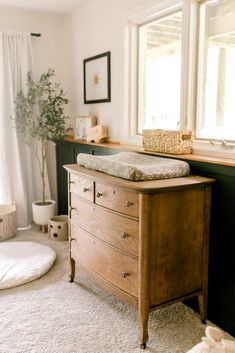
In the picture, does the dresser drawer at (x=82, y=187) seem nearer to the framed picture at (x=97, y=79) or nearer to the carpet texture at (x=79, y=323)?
the carpet texture at (x=79, y=323)

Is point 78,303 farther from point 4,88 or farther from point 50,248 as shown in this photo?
point 4,88

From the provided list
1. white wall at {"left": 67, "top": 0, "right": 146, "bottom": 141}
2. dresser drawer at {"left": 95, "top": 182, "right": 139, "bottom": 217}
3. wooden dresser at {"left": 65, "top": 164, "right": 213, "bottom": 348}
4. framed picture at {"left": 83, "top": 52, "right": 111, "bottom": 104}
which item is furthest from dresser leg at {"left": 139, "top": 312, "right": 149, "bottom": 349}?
framed picture at {"left": 83, "top": 52, "right": 111, "bottom": 104}

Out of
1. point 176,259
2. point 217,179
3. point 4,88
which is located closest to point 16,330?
point 176,259

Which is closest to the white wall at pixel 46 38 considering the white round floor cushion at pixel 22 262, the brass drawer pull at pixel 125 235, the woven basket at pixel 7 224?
the woven basket at pixel 7 224

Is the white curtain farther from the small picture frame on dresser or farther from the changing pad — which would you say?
the changing pad

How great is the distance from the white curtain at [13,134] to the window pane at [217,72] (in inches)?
83.6

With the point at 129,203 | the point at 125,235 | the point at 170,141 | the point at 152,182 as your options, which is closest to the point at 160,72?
the point at 170,141

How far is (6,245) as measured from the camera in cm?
328

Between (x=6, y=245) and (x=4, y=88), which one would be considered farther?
(x=4, y=88)

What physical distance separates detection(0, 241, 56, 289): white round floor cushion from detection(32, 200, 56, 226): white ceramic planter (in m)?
0.43

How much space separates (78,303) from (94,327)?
30cm

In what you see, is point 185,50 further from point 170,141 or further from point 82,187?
point 82,187

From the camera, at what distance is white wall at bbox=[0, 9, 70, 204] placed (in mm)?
3732

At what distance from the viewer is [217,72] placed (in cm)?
228
